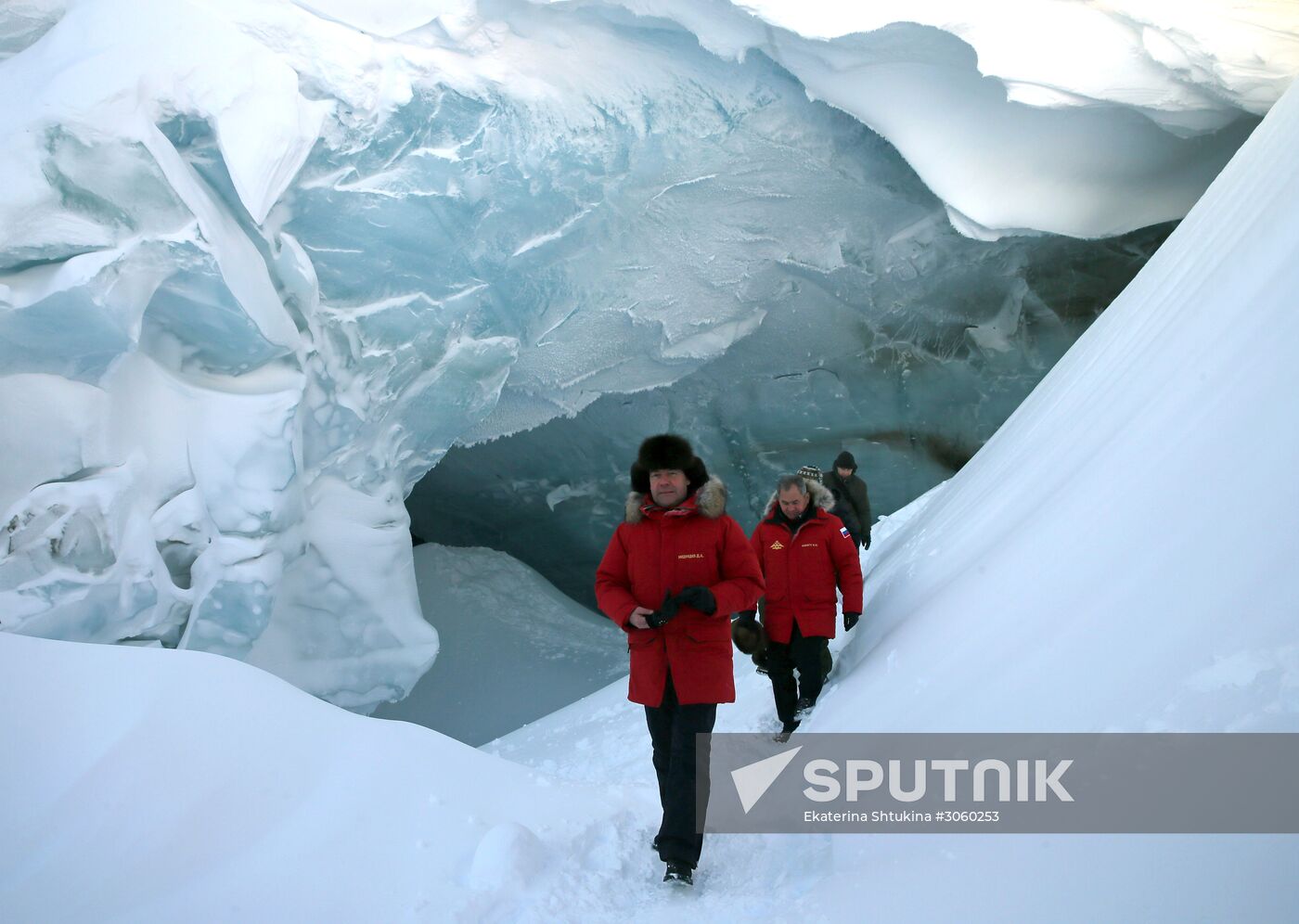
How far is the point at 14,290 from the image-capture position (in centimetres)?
359

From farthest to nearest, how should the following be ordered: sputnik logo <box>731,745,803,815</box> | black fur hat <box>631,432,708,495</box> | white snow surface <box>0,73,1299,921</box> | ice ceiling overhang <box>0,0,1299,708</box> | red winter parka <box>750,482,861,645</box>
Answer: ice ceiling overhang <box>0,0,1299,708</box>
red winter parka <box>750,482,861,645</box>
sputnik logo <box>731,745,803,815</box>
black fur hat <box>631,432,708,495</box>
white snow surface <box>0,73,1299,921</box>

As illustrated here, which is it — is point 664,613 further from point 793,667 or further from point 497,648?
point 497,648

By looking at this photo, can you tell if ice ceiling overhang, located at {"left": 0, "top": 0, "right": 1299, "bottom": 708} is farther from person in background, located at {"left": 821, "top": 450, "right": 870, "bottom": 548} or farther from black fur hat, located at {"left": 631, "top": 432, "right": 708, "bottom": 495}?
black fur hat, located at {"left": 631, "top": 432, "right": 708, "bottom": 495}

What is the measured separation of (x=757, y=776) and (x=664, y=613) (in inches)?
36.2

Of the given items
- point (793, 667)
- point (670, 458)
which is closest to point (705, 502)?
point (670, 458)

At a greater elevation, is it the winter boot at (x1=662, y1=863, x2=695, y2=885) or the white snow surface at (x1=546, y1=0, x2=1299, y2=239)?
the white snow surface at (x1=546, y1=0, x2=1299, y2=239)

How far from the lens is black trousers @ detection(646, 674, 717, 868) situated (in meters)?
2.40

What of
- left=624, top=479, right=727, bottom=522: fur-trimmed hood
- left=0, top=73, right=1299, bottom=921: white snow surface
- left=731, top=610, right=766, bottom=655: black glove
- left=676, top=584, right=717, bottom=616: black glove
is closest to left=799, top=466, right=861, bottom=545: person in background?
left=731, top=610, right=766, bottom=655: black glove

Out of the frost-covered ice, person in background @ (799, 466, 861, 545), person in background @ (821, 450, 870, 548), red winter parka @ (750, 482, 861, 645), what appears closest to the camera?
red winter parka @ (750, 482, 861, 645)

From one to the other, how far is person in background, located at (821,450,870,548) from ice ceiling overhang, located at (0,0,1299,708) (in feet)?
4.73

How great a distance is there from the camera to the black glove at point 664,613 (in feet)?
7.86

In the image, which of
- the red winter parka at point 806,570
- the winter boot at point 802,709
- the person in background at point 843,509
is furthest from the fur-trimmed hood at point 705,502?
the person in background at point 843,509

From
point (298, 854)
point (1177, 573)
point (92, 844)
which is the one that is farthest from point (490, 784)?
point (1177, 573)

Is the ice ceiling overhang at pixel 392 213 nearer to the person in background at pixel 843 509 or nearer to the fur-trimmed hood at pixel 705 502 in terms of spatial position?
the person in background at pixel 843 509
